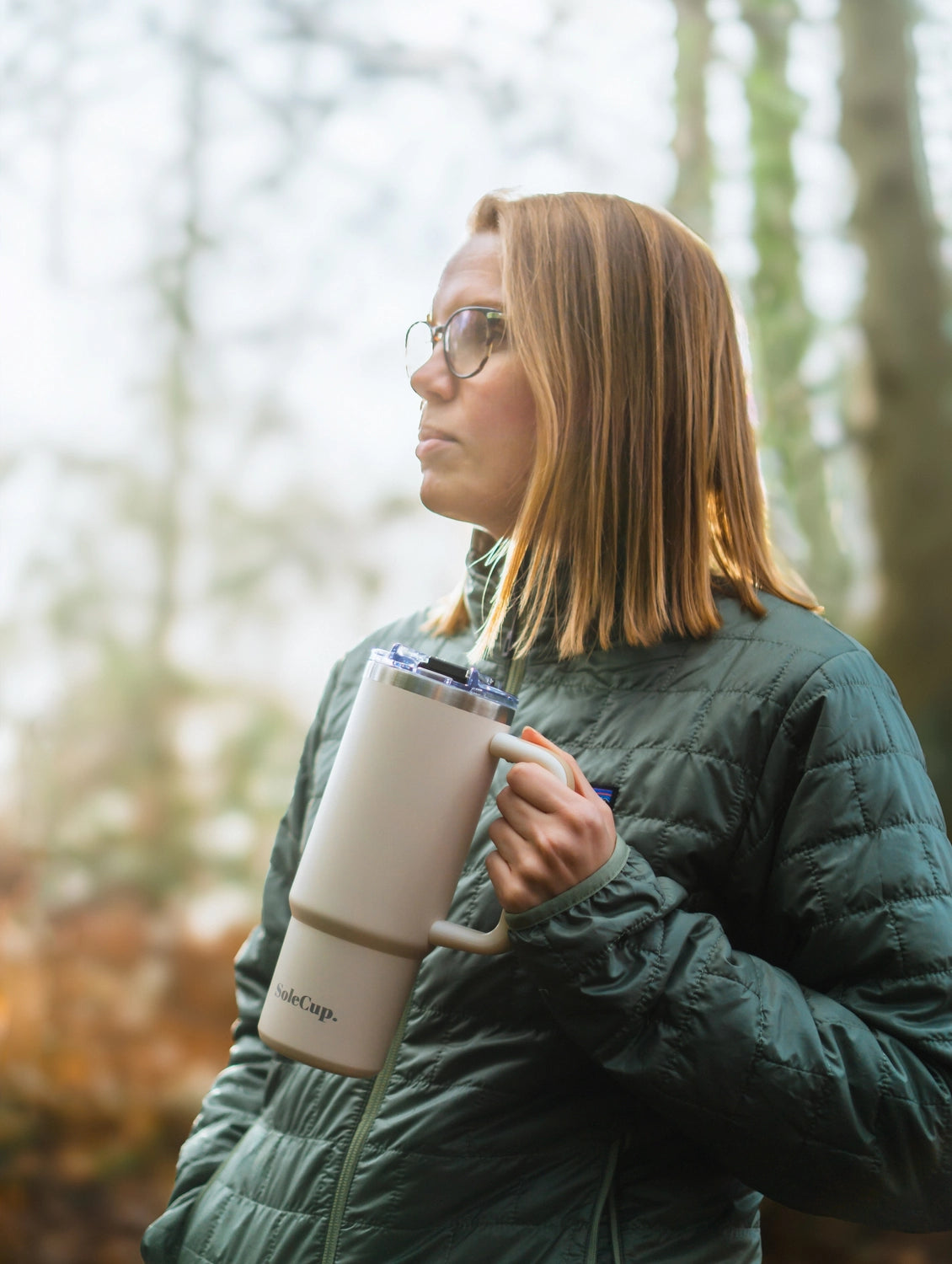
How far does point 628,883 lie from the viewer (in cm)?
69

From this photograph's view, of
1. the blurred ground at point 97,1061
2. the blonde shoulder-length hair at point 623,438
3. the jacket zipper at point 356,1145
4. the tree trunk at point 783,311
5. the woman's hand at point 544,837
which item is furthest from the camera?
the tree trunk at point 783,311

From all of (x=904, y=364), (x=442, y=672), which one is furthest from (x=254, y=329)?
(x=442, y=672)

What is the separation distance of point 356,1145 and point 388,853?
27 cm

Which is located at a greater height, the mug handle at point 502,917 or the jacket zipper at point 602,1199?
the mug handle at point 502,917

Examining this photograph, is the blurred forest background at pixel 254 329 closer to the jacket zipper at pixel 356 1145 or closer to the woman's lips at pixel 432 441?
the woman's lips at pixel 432 441

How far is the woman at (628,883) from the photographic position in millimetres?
684

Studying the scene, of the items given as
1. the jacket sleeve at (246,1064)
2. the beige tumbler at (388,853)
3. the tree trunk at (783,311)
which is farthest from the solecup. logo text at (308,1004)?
the tree trunk at (783,311)

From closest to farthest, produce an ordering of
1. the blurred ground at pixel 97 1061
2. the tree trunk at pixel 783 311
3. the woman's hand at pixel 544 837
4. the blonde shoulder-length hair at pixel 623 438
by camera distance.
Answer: the woman's hand at pixel 544 837
the blonde shoulder-length hair at pixel 623 438
the blurred ground at pixel 97 1061
the tree trunk at pixel 783 311

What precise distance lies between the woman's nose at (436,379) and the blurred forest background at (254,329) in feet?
5.78

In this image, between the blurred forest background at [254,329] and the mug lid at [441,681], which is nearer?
the mug lid at [441,681]

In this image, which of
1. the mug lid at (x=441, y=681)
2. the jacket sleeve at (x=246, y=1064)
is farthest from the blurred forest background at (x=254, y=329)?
the mug lid at (x=441, y=681)

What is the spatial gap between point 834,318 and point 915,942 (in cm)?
220

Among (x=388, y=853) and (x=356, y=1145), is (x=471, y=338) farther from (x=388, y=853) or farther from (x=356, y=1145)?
(x=356, y=1145)

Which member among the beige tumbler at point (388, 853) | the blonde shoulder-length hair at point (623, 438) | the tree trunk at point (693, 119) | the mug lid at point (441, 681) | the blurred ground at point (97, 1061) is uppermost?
the tree trunk at point (693, 119)
